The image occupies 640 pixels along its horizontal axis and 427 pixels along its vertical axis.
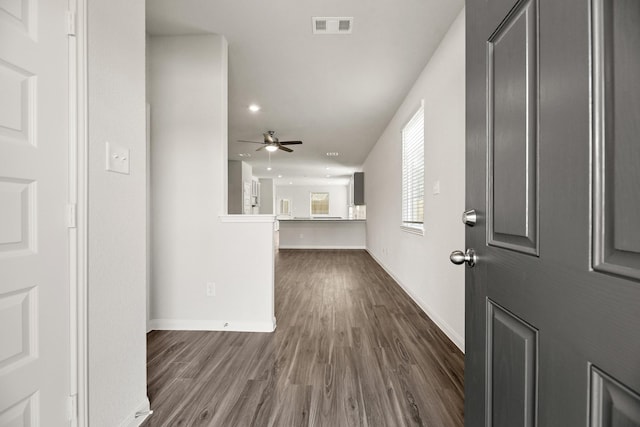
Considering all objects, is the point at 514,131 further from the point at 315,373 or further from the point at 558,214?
the point at 315,373

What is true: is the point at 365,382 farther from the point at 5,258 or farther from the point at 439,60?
the point at 439,60

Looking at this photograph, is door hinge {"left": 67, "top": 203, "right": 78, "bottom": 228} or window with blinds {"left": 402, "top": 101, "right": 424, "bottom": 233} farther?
window with blinds {"left": 402, "top": 101, "right": 424, "bottom": 233}

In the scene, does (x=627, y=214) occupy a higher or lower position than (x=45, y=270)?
higher

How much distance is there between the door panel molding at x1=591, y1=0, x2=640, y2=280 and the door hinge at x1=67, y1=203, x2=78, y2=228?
4.77ft

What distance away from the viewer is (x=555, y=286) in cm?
53

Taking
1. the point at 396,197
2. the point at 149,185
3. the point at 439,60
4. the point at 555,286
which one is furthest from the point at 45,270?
the point at 396,197

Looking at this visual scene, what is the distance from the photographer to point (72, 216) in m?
1.07

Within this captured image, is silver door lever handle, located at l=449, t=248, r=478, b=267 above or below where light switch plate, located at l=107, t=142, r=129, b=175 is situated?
below

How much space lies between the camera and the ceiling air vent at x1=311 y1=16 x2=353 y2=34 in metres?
2.27

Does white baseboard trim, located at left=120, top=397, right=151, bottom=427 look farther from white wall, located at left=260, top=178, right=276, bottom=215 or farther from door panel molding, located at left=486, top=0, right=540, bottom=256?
white wall, located at left=260, top=178, right=276, bottom=215

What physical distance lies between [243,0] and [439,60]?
1.67 m

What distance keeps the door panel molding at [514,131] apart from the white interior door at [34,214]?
135cm

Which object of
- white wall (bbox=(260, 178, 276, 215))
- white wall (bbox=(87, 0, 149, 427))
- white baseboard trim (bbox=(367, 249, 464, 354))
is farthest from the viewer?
white wall (bbox=(260, 178, 276, 215))

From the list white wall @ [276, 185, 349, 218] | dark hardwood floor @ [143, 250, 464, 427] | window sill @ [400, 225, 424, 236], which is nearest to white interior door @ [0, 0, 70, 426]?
dark hardwood floor @ [143, 250, 464, 427]
